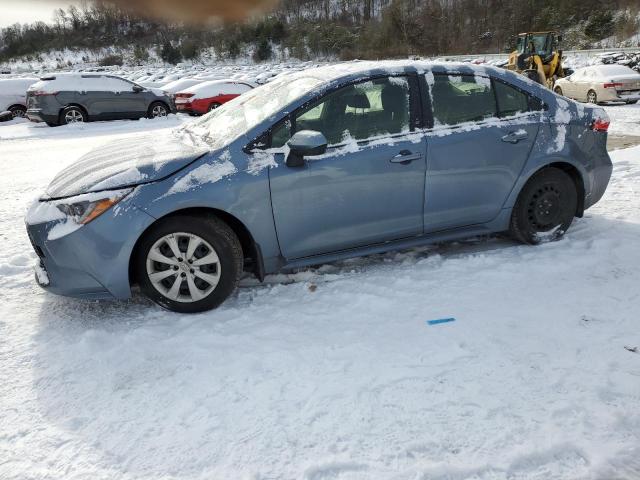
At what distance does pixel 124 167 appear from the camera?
3490 mm

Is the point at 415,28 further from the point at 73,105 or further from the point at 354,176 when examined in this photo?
the point at 354,176

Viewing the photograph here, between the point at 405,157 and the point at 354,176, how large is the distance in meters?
0.42

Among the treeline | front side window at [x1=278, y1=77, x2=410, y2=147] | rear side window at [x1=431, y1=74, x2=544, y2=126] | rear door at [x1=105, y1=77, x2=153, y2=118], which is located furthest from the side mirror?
the treeline

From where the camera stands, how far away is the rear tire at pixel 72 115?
14.9 metres

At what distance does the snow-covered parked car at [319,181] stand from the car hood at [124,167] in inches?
0.5

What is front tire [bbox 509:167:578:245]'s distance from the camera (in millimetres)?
4359

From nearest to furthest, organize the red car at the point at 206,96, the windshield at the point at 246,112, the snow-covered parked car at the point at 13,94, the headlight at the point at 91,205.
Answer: the headlight at the point at 91,205, the windshield at the point at 246,112, the snow-covered parked car at the point at 13,94, the red car at the point at 206,96

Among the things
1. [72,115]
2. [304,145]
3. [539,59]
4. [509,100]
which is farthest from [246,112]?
[539,59]

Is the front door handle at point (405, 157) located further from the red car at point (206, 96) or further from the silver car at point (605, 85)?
the red car at point (206, 96)

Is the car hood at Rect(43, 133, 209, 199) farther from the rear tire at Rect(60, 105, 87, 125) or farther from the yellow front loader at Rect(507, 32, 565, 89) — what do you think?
the yellow front loader at Rect(507, 32, 565, 89)

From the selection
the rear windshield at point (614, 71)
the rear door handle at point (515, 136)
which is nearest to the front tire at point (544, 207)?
the rear door handle at point (515, 136)

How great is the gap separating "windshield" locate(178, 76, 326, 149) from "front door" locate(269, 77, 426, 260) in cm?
22

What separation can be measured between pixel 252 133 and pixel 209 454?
2093mm

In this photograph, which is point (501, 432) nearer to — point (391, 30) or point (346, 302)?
point (346, 302)
